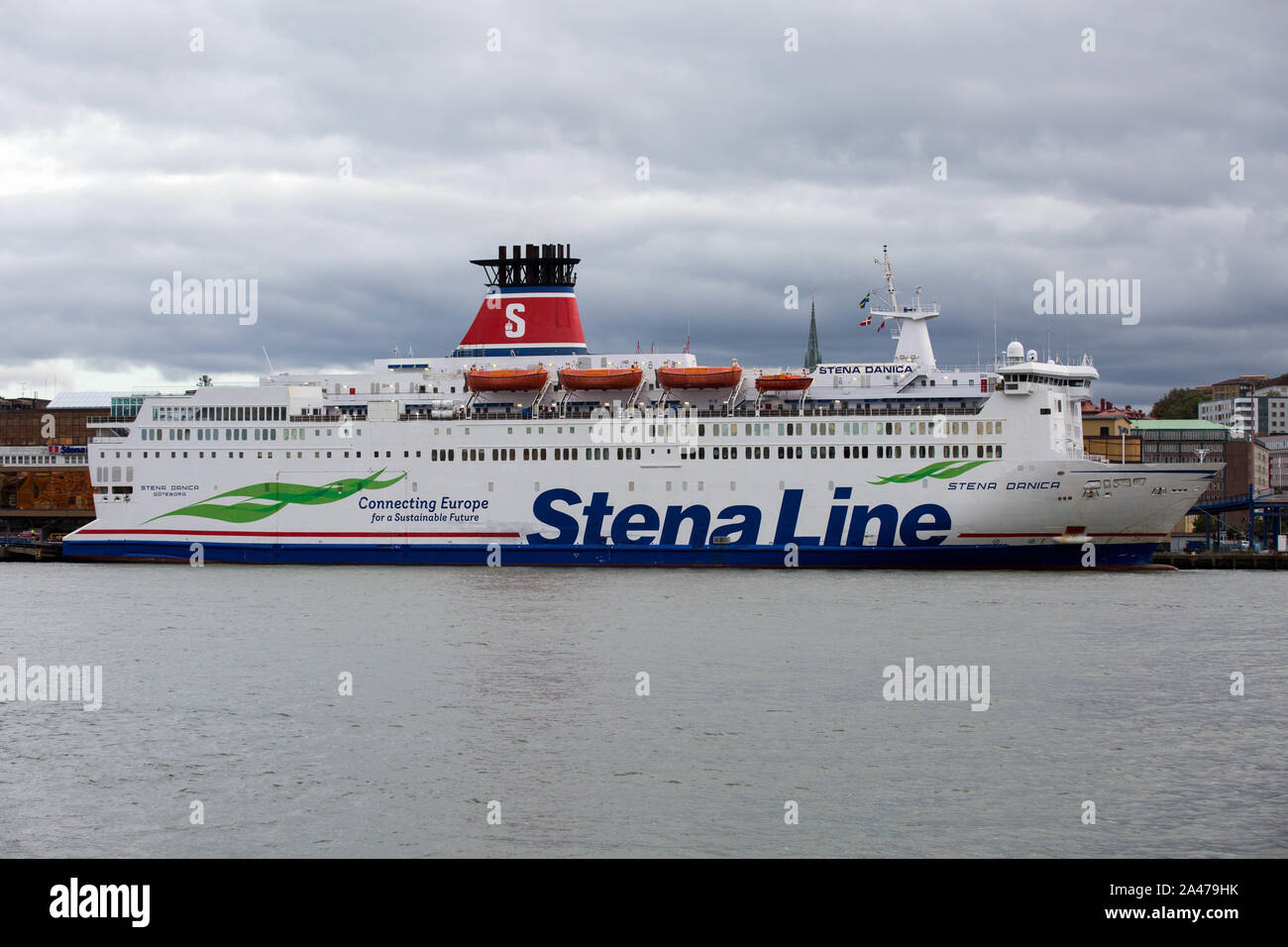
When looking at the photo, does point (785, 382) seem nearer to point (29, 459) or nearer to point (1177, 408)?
point (29, 459)

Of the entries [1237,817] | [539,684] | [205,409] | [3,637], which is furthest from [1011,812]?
[205,409]

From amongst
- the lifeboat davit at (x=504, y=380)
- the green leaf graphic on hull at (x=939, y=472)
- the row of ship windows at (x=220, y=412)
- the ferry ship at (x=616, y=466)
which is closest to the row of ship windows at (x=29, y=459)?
the ferry ship at (x=616, y=466)

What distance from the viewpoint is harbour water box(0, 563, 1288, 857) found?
13500mm

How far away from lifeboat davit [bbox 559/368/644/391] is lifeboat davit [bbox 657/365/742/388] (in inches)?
39.2

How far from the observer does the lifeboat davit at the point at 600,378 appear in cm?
4331

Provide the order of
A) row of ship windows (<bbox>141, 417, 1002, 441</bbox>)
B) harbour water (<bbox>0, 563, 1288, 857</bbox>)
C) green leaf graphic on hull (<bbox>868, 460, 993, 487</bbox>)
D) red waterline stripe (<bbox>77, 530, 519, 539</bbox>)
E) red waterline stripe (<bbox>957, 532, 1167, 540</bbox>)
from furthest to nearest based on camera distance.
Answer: red waterline stripe (<bbox>77, 530, 519, 539</bbox>) → row of ship windows (<bbox>141, 417, 1002, 441</bbox>) → green leaf graphic on hull (<bbox>868, 460, 993, 487</bbox>) → red waterline stripe (<bbox>957, 532, 1167, 540</bbox>) → harbour water (<bbox>0, 563, 1288, 857</bbox>)

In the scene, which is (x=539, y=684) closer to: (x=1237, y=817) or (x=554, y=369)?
(x=1237, y=817)

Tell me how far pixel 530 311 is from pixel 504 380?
4273mm

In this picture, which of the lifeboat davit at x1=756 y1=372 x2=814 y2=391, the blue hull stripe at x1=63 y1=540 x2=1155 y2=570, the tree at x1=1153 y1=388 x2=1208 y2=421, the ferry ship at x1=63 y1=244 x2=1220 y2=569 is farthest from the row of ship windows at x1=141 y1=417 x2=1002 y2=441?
the tree at x1=1153 y1=388 x2=1208 y2=421

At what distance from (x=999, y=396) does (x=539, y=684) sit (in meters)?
23.2

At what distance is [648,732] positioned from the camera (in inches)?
689

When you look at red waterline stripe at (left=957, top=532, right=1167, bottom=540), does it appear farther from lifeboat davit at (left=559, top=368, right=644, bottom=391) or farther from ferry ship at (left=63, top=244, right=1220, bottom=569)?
lifeboat davit at (left=559, top=368, right=644, bottom=391)

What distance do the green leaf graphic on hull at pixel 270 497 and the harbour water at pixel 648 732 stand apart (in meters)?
12.1

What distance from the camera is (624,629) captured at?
1044 inches
